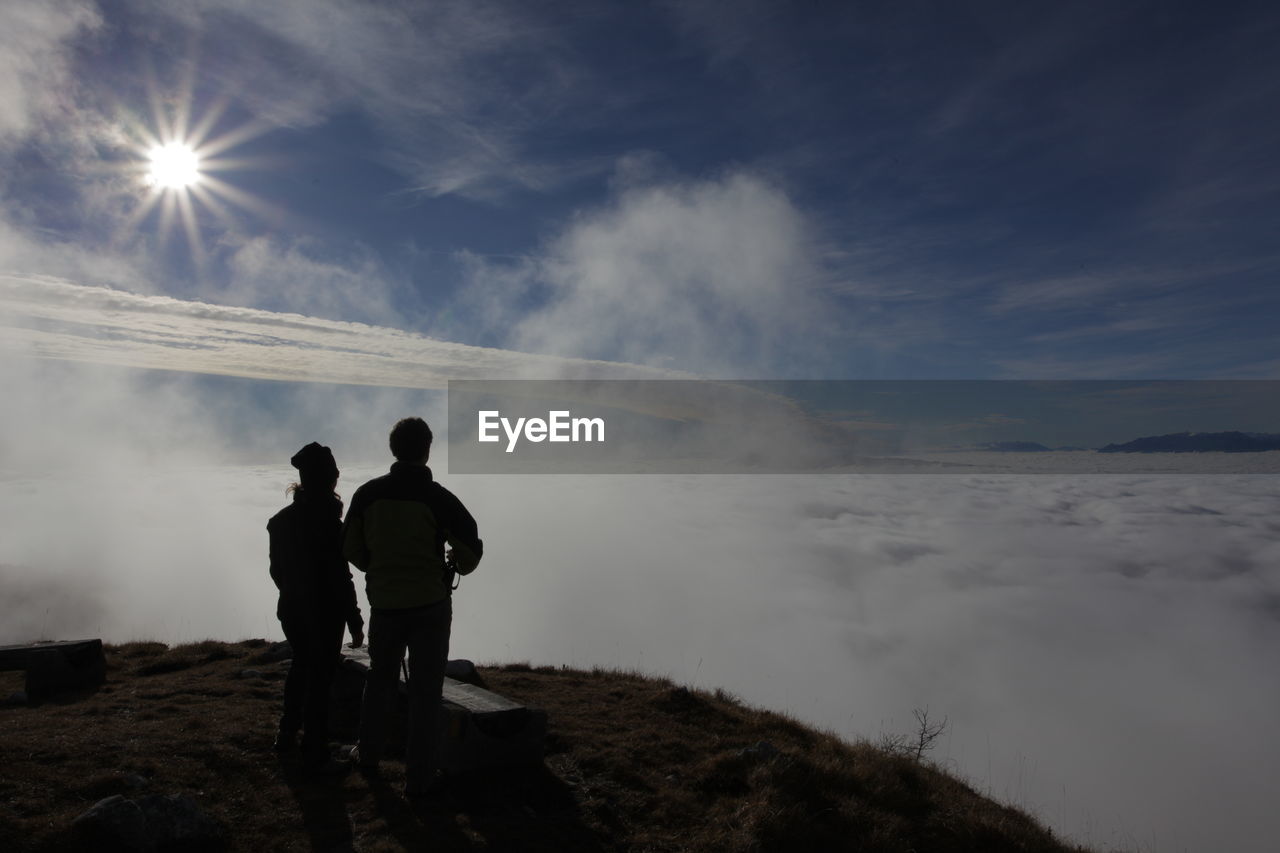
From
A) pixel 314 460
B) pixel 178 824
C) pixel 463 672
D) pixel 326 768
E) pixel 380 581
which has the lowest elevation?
pixel 463 672

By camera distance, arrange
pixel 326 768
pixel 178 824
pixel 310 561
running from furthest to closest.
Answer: pixel 310 561, pixel 326 768, pixel 178 824

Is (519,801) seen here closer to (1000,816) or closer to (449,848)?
(449,848)

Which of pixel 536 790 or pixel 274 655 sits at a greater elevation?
pixel 536 790

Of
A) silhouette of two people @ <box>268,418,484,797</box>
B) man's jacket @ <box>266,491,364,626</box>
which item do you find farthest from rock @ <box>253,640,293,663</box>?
man's jacket @ <box>266,491,364,626</box>

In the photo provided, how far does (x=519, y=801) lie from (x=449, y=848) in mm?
954

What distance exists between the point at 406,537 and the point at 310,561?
4.27ft

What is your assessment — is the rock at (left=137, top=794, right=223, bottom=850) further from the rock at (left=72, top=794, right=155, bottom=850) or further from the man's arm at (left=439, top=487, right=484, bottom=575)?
the man's arm at (left=439, top=487, right=484, bottom=575)

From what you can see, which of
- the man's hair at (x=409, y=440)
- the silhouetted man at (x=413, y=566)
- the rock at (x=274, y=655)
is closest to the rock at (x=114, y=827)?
the silhouetted man at (x=413, y=566)

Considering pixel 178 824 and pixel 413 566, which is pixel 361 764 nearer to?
pixel 178 824

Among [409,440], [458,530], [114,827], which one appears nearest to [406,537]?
[458,530]

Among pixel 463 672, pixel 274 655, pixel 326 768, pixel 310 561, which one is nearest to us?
pixel 326 768

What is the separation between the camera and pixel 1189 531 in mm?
152250

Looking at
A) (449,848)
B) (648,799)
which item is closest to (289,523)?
(449,848)

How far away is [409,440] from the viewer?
4738 millimetres
